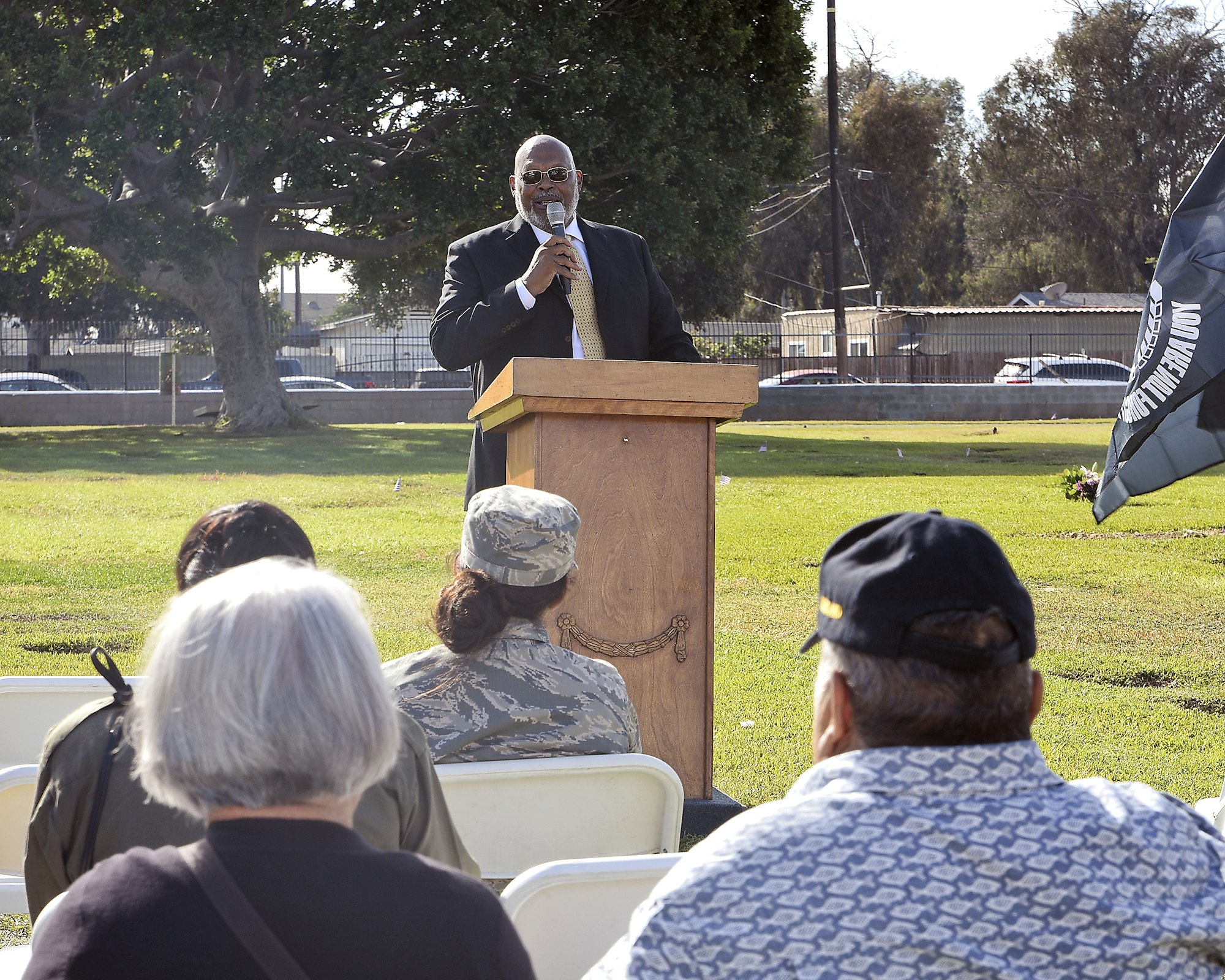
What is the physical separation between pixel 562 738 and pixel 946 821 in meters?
1.56

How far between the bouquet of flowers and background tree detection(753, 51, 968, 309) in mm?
44823

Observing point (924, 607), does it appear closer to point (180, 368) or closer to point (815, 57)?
point (815, 57)

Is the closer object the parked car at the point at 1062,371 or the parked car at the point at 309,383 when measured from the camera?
the parked car at the point at 1062,371

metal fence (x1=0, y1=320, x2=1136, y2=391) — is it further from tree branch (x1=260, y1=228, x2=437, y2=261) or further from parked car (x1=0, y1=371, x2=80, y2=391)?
tree branch (x1=260, y1=228, x2=437, y2=261)


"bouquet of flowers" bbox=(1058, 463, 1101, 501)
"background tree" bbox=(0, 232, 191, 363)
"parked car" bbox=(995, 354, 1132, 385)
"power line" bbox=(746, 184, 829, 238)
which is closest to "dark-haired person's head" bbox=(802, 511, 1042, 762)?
"bouquet of flowers" bbox=(1058, 463, 1101, 501)

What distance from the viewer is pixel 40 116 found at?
22.7 metres

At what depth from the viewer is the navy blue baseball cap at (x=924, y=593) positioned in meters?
1.54

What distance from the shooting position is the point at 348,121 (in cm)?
2422

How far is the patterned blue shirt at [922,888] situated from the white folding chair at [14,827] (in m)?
1.45

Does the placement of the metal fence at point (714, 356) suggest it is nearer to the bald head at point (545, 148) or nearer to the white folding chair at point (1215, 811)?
the bald head at point (545, 148)

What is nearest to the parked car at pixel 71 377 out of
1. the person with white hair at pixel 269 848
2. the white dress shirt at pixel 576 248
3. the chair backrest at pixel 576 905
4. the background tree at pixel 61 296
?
the background tree at pixel 61 296

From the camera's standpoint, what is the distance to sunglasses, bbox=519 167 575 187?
4.43 m

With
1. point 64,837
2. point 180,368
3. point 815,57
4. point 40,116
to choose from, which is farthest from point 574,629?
point 180,368

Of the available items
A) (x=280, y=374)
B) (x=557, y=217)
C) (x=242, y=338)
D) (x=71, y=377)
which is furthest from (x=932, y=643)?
(x=71, y=377)
